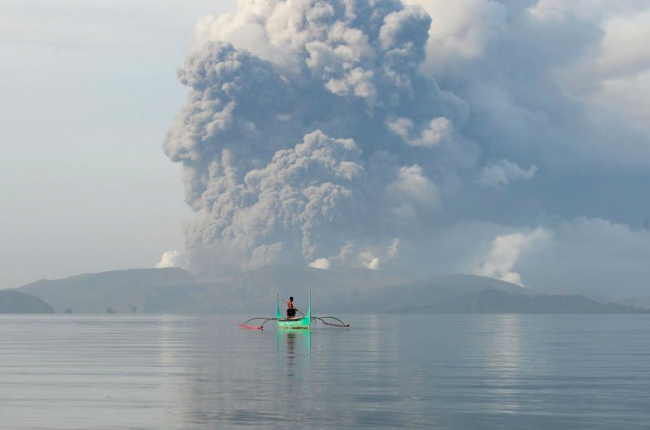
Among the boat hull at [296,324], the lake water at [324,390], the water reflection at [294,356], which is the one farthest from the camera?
the boat hull at [296,324]

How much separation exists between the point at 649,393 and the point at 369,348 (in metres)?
43.9

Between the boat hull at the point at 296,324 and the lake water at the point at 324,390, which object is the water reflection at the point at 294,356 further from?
the boat hull at the point at 296,324

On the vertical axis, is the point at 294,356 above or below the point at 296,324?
below

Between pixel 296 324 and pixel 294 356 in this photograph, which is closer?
pixel 294 356

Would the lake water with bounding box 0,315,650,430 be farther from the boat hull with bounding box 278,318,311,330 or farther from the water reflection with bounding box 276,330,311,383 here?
the boat hull with bounding box 278,318,311,330

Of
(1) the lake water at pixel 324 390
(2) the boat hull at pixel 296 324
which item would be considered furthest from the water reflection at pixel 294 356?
(2) the boat hull at pixel 296 324

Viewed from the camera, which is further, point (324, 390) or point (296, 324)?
point (296, 324)

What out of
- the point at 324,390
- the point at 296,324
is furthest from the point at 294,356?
the point at 296,324

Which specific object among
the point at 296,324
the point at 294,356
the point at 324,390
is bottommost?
the point at 324,390

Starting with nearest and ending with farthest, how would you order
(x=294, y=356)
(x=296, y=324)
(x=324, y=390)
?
1. (x=324, y=390)
2. (x=294, y=356)
3. (x=296, y=324)

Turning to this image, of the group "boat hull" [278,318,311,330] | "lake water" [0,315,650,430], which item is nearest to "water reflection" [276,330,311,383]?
"lake water" [0,315,650,430]

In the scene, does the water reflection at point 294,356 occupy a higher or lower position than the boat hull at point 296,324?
lower

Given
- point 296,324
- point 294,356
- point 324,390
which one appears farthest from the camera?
point 296,324

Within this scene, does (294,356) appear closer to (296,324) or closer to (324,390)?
(324,390)
